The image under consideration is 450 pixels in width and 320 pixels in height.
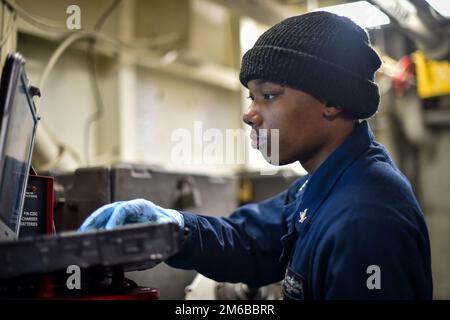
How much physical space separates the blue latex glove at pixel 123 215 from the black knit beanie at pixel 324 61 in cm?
37

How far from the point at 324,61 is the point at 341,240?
1.27 feet

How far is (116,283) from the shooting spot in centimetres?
91

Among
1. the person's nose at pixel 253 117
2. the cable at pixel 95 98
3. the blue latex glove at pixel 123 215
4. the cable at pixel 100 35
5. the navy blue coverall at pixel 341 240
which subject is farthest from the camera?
the cable at pixel 95 98

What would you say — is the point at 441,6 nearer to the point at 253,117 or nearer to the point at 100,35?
the point at 253,117

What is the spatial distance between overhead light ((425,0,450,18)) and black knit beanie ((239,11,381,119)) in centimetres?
75

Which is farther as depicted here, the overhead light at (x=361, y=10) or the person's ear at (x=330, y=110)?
the overhead light at (x=361, y=10)

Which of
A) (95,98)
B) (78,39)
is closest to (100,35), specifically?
(78,39)

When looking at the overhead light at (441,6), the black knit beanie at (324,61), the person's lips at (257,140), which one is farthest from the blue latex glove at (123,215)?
the overhead light at (441,6)

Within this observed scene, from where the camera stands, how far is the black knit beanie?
1.06 metres

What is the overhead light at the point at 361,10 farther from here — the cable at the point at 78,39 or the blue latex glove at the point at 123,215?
the blue latex glove at the point at 123,215

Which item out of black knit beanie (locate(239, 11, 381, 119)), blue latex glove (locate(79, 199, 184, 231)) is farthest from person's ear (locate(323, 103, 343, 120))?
blue latex glove (locate(79, 199, 184, 231))

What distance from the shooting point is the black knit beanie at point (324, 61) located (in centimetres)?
106

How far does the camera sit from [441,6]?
1.73 meters
